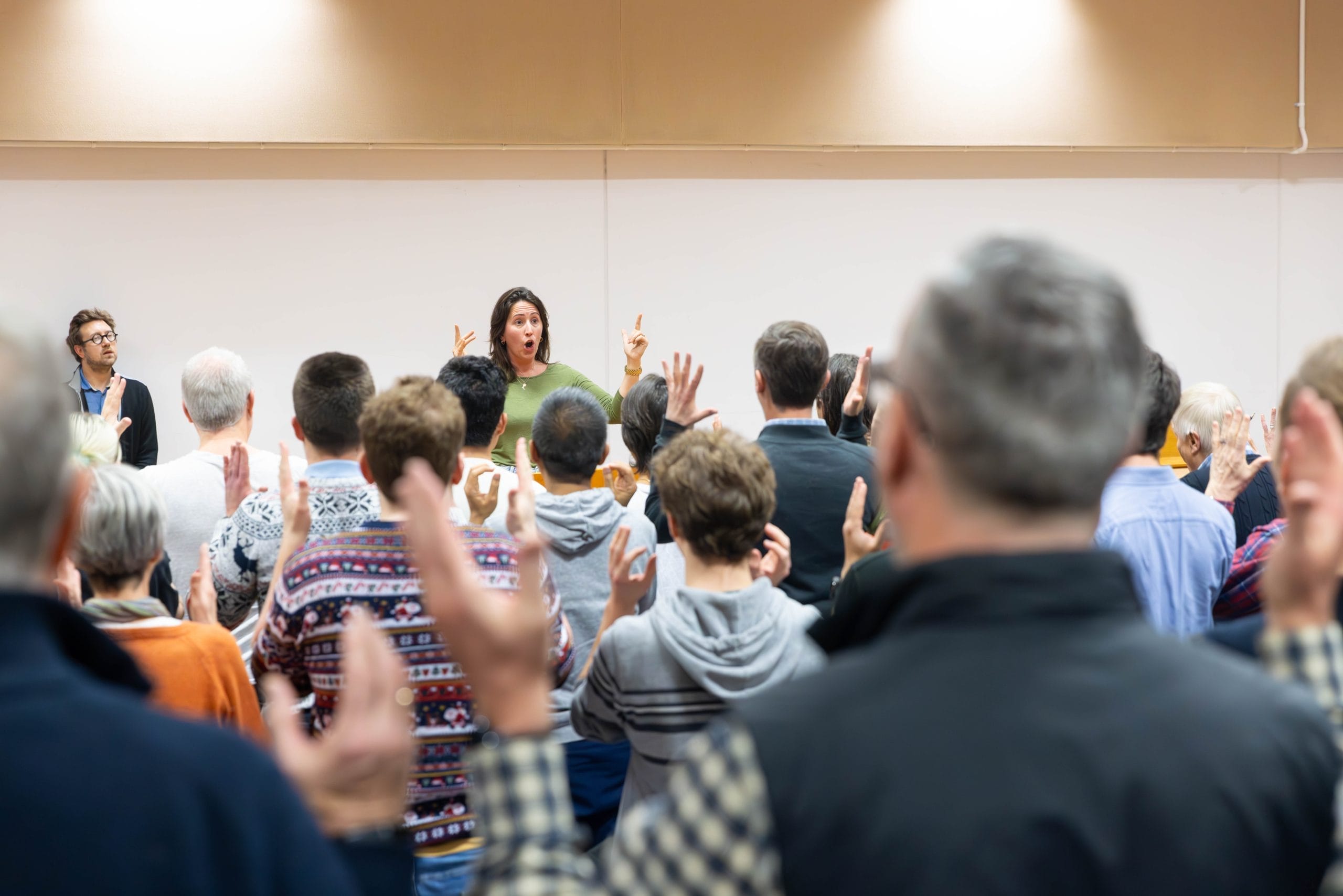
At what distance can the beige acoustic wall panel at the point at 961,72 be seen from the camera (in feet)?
22.4

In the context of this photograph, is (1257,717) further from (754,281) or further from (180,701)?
(754,281)

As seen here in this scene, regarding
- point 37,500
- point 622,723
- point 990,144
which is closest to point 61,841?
point 37,500

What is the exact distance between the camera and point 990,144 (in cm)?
713

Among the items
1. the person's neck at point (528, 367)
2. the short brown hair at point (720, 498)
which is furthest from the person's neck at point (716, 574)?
the person's neck at point (528, 367)

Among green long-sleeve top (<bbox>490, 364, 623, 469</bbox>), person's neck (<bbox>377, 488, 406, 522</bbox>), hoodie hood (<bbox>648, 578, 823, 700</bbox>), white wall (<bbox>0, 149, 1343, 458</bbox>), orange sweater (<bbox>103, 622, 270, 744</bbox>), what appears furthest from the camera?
white wall (<bbox>0, 149, 1343, 458</bbox>)

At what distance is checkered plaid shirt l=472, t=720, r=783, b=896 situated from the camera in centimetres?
77

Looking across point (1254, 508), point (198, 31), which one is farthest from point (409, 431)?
point (198, 31)

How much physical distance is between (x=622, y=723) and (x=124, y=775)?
1.28 metres

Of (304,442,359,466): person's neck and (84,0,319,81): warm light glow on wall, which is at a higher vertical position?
(84,0,319,81): warm light glow on wall

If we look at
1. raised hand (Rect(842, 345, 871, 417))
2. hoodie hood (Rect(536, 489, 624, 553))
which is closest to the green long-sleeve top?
raised hand (Rect(842, 345, 871, 417))

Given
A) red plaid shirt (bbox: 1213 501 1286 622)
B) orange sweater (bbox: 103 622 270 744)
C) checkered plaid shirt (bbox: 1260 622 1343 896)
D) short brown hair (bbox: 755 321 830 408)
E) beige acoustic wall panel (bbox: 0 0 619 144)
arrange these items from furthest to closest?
1. beige acoustic wall panel (bbox: 0 0 619 144)
2. short brown hair (bbox: 755 321 830 408)
3. red plaid shirt (bbox: 1213 501 1286 622)
4. orange sweater (bbox: 103 622 270 744)
5. checkered plaid shirt (bbox: 1260 622 1343 896)

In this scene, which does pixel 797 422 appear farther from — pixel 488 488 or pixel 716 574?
pixel 716 574

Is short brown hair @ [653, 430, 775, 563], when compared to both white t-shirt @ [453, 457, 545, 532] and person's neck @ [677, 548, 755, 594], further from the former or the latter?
white t-shirt @ [453, 457, 545, 532]

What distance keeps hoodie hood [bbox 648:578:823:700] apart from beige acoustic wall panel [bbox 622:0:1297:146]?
17.4ft
